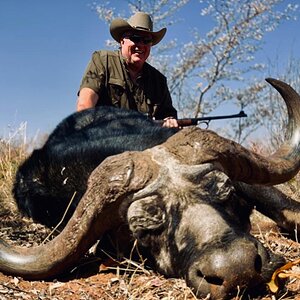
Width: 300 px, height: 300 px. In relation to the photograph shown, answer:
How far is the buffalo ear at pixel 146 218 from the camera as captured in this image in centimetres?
284

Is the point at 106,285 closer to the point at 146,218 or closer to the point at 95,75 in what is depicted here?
the point at 146,218

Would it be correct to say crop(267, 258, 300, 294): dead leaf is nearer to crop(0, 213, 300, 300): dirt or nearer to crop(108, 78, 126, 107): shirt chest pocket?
crop(0, 213, 300, 300): dirt

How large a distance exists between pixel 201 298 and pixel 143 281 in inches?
23.2

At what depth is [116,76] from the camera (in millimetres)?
5988

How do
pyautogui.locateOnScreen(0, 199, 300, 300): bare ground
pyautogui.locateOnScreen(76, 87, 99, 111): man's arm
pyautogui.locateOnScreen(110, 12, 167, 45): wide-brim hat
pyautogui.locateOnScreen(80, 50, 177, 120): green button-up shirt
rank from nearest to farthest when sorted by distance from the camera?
pyautogui.locateOnScreen(0, 199, 300, 300): bare ground, pyautogui.locateOnScreen(76, 87, 99, 111): man's arm, pyautogui.locateOnScreen(80, 50, 177, 120): green button-up shirt, pyautogui.locateOnScreen(110, 12, 167, 45): wide-brim hat

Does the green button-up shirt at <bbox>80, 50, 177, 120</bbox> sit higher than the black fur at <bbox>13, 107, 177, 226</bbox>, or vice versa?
the green button-up shirt at <bbox>80, 50, 177, 120</bbox>

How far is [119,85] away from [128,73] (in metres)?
0.24

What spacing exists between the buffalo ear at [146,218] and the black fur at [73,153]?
2.15ft

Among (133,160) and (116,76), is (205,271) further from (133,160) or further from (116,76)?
(116,76)

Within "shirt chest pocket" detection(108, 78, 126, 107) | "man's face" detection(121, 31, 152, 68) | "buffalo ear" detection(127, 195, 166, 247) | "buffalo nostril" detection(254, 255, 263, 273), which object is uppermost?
"man's face" detection(121, 31, 152, 68)

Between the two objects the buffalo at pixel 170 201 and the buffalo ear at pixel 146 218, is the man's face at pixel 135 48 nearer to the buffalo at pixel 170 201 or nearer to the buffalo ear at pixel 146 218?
the buffalo at pixel 170 201

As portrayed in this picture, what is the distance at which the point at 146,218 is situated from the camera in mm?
2889

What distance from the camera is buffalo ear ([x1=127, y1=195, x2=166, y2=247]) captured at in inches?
112

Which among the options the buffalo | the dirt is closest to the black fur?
the buffalo
